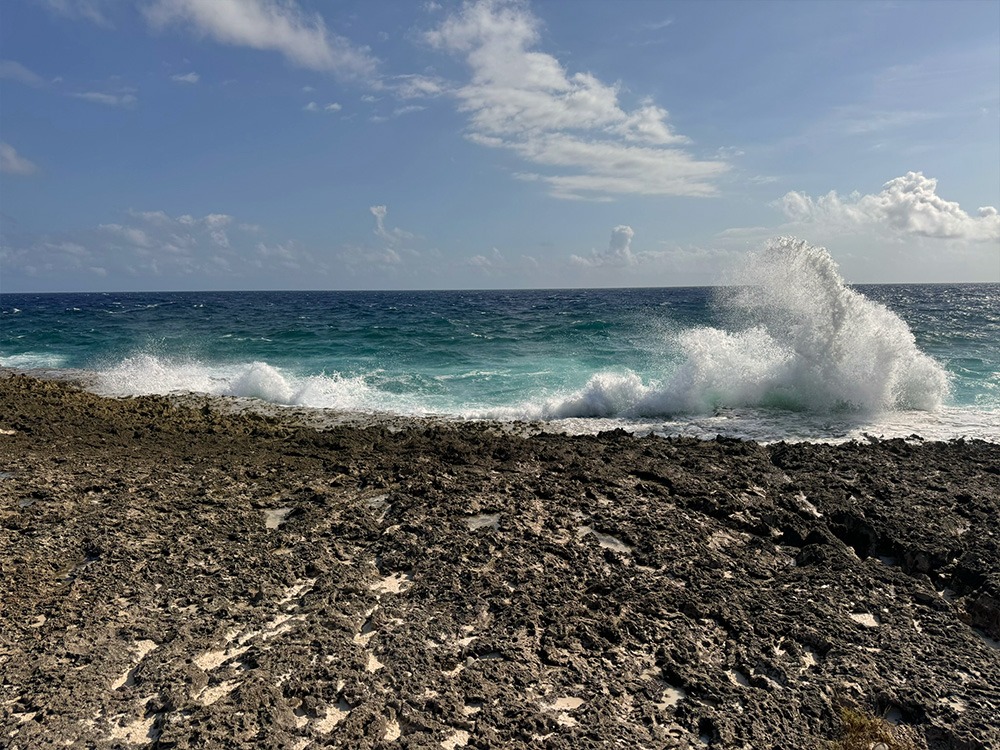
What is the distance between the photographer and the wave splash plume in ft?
41.3

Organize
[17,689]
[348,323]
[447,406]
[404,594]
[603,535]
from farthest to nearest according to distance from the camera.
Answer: [348,323] < [447,406] < [603,535] < [404,594] < [17,689]

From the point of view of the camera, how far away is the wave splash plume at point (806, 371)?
12578 millimetres

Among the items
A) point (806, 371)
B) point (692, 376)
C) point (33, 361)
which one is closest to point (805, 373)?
point (806, 371)

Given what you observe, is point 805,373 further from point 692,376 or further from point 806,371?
point 692,376

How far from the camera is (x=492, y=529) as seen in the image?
18.6ft

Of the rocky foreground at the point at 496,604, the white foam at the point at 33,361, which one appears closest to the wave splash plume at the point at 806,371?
the rocky foreground at the point at 496,604

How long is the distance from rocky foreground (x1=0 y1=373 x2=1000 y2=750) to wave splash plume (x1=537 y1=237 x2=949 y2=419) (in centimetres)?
494

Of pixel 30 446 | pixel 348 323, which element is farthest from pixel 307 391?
pixel 348 323

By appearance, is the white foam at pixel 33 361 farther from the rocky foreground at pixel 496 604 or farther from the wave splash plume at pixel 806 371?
the wave splash plume at pixel 806 371

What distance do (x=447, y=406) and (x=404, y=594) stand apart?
369 inches

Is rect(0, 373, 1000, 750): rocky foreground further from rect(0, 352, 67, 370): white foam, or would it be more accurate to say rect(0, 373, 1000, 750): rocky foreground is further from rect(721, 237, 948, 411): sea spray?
rect(0, 352, 67, 370): white foam

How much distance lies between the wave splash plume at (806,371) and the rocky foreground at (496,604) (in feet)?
16.2

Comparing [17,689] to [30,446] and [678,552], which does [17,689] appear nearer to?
[678,552]

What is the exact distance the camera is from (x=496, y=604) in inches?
173
